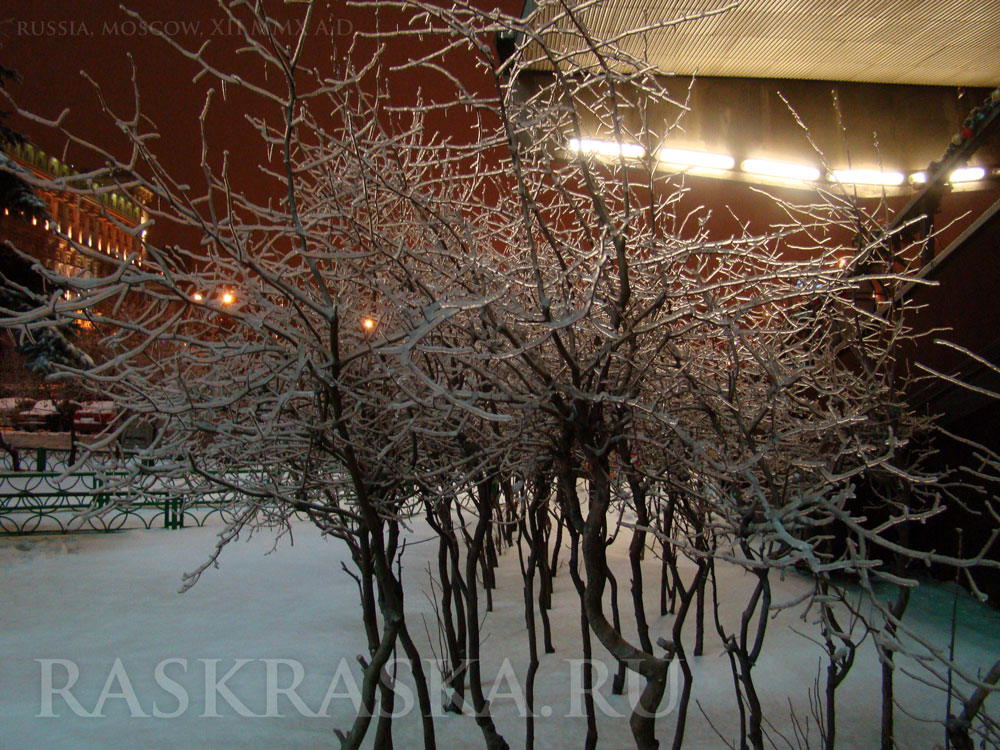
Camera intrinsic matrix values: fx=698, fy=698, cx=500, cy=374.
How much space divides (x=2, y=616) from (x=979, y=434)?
11395 mm

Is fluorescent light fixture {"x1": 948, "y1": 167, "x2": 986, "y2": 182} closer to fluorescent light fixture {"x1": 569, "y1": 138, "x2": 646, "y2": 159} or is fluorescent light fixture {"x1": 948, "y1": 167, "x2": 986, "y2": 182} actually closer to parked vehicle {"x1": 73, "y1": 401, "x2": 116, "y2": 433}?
fluorescent light fixture {"x1": 569, "y1": 138, "x2": 646, "y2": 159}

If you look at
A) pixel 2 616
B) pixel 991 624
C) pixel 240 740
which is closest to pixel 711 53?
pixel 991 624

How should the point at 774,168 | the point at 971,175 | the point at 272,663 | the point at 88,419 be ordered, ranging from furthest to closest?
the point at 88,419
the point at 971,175
the point at 774,168
the point at 272,663

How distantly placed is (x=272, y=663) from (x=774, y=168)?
10.9 m

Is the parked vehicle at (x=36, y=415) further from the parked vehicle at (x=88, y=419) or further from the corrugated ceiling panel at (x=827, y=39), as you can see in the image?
the corrugated ceiling panel at (x=827, y=39)

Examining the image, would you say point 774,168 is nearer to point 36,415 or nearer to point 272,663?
point 272,663

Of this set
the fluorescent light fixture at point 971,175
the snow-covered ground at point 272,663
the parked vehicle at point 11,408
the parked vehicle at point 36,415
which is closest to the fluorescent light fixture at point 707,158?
the fluorescent light fixture at point 971,175

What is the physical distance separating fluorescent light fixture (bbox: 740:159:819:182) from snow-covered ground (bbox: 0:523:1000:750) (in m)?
6.85

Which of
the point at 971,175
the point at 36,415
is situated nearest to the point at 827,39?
the point at 971,175

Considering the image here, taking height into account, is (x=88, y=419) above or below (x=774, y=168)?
below

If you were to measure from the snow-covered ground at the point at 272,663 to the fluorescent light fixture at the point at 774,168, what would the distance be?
22.5 feet

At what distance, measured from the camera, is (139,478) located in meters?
3.96

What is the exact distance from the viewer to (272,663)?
260 inches

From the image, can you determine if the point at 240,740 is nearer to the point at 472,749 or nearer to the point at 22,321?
the point at 472,749
